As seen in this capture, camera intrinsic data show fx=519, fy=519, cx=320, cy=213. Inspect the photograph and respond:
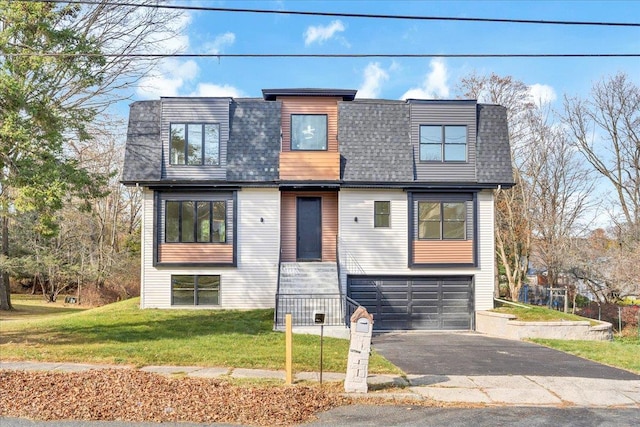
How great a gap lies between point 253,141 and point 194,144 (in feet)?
6.82

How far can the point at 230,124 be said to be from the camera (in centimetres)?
1869

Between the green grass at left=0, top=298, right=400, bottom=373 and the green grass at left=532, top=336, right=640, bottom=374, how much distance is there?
200 inches

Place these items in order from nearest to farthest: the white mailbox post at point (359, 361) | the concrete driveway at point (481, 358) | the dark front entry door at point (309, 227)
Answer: the white mailbox post at point (359, 361) < the concrete driveway at point (481, 358) < the dark front entry door at point (309, 227)

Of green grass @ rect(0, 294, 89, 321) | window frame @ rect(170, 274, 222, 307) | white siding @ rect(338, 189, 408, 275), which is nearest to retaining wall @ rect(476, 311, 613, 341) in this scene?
white siding @ rect(338, 189, 408, 275)

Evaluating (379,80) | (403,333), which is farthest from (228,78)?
(403,333)

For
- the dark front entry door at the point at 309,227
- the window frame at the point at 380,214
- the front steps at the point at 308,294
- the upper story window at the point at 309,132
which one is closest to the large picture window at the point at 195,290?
the front steps at the point at 308,294

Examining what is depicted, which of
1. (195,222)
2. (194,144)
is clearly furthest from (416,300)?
(194,144)

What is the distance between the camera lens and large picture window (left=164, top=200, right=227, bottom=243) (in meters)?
18.3

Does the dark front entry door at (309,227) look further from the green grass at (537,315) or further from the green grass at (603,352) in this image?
the green grass at (603,352)

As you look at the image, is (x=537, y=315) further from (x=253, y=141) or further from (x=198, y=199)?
(x=198, y=199)

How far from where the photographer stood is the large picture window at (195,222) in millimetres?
18328

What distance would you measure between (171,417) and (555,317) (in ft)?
43.7

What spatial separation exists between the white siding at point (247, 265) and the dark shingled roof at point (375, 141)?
3011 millimetres

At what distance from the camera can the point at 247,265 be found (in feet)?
60.2
